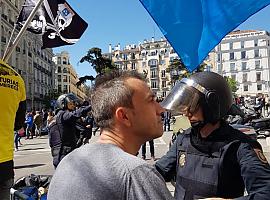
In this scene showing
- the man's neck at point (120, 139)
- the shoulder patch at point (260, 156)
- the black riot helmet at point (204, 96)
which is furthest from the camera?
the black riot helmet at point (204, 96)

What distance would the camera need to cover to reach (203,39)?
3119mm

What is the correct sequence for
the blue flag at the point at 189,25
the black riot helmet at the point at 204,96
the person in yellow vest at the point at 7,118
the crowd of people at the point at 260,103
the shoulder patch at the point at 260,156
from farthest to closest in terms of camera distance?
the crowd of people at the point at 260,103 → the blue flag at the point at 189,25 → the person in yellow vest at the point at 7,118 → the black riot helmet at the point at 204,96 → the shoulder patch at the point at 260,156

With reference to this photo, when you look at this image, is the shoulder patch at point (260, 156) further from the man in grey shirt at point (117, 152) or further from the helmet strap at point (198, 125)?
the man in grey shirt at point (117, 152)

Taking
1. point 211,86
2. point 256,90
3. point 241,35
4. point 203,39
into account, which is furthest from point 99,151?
point 241,35

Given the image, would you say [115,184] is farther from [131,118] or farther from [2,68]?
Result: [2,68]

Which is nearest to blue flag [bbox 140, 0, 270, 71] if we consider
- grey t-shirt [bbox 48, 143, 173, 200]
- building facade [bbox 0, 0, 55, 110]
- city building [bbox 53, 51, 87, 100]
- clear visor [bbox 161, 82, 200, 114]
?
clear visor [bbox 161, 82, 200, 114]

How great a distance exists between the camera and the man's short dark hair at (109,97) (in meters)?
1.39

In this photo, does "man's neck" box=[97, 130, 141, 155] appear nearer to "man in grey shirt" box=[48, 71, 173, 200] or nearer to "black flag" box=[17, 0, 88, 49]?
"man in grey shirt" box=[48, 71, 173, 200]

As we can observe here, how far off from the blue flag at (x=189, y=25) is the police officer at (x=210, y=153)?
91 centimetres

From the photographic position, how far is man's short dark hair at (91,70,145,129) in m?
1.39

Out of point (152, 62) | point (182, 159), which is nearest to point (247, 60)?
point (152, 62)

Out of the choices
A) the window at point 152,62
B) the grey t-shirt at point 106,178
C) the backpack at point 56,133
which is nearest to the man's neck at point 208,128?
the grey t-shirt at point 106,178

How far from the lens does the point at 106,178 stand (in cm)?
115

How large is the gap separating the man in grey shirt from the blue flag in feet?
5.46
